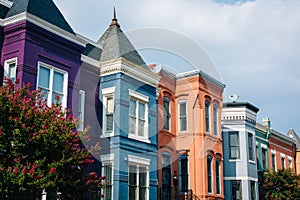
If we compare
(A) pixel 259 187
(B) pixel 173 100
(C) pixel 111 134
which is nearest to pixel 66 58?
(C) pixel 111 134

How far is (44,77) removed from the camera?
1596 cm

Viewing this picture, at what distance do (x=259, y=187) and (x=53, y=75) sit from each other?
17.7 m

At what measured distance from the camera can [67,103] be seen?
16.5 m

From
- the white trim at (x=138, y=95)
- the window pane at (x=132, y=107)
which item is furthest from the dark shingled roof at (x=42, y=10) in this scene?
the window pane at (x=132, y=107)

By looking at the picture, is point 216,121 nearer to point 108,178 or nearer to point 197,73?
point 197,73

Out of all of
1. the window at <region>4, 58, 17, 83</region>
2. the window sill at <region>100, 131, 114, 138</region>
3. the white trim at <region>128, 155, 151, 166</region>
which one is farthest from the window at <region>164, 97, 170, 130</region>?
the window at <region>4, 58, 17, 83</region>

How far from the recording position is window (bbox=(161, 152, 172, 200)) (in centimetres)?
2209

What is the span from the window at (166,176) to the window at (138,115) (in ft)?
9.87

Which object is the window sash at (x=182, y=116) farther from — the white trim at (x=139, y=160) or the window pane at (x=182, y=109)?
the white trim at (x=139, y=160)

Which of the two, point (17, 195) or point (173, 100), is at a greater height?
point (173, 100)

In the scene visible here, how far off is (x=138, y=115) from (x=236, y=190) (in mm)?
10109

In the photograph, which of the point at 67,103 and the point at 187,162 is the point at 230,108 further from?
the point at 67,103

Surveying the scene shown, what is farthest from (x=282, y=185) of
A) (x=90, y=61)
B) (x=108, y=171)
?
(x=90, y=61)

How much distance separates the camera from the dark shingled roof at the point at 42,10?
16156 mm
